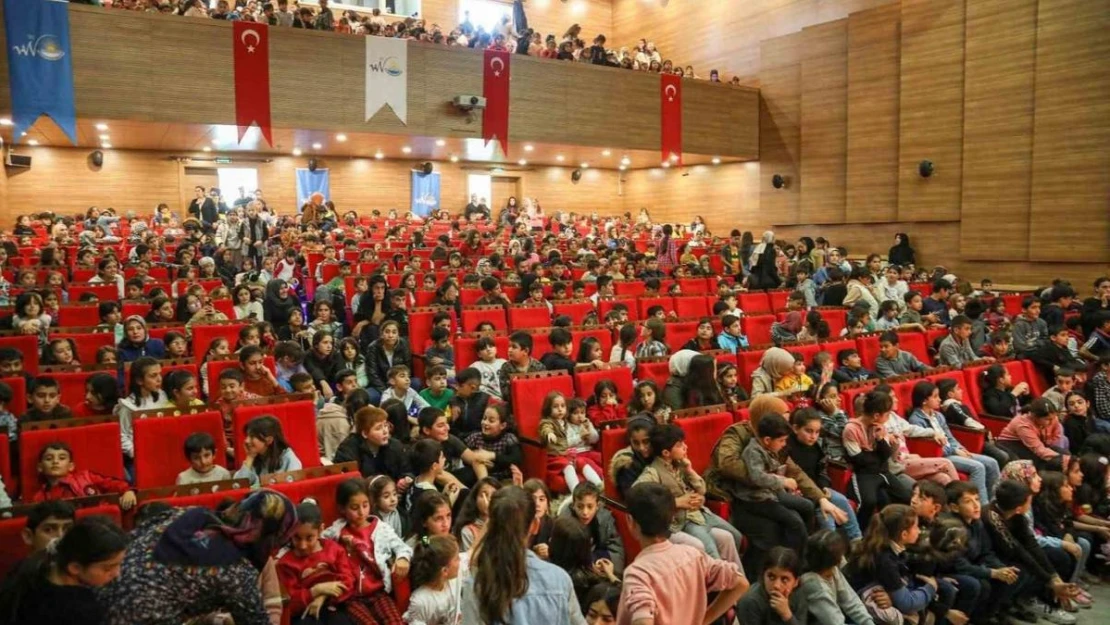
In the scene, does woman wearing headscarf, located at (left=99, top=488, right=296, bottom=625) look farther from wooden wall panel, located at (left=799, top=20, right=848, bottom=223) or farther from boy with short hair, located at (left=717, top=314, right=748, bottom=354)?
wooden wall panel, located at (left=799, top=20, right=848, bottom=223)

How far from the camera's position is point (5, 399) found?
3988mm

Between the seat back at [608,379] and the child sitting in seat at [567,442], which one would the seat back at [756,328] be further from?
the child sitting in seat at [567,442]

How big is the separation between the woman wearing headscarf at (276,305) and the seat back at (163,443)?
11.0 ft

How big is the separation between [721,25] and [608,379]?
49.1 feet

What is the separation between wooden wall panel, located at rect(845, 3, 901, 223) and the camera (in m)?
14.0

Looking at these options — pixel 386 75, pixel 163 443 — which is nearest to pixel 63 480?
pixel 163 443

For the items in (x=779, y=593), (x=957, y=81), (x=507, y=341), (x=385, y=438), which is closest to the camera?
(x=779, y=593)

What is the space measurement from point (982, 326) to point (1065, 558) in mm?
3653

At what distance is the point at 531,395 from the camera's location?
4.53 m

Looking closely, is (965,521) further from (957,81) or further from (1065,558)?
(957,81)

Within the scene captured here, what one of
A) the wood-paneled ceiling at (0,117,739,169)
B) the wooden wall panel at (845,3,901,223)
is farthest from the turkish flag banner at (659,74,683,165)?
the wooden wall panel at (845,3,901,223)

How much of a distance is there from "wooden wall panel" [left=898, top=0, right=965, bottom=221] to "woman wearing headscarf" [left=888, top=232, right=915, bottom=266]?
1.68 feet

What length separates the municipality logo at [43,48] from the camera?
963 cm

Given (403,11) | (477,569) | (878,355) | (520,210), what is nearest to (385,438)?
(477,569)
